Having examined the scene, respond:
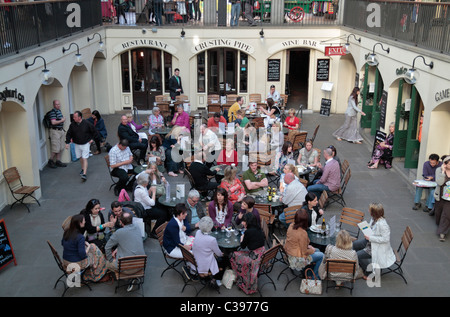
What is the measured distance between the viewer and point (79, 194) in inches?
504

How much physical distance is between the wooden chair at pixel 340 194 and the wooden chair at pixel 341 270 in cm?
368

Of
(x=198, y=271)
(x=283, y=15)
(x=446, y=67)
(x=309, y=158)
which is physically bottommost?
(x=198, y=271)

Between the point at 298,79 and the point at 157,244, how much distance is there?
17.8 metres

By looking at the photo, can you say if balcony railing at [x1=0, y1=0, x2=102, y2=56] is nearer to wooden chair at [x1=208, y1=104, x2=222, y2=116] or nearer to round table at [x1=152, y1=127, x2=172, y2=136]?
round table at [x1=152, y1=127, x2=172, y2=136]

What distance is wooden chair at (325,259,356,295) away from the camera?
26.6 feet

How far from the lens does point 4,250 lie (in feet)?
30.3

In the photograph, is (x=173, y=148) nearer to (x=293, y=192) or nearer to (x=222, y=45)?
(x=293, y=192)

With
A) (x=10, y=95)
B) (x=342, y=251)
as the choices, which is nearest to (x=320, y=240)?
(x=342, y=251)

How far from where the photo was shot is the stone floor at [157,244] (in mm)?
8656

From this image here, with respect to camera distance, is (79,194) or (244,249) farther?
(79,194)

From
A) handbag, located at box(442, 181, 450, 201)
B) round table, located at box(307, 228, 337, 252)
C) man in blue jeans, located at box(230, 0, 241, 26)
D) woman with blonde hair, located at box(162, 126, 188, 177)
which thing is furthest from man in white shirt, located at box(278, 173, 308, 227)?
man in blue jeans, located at box(230, 0, 241, 26)

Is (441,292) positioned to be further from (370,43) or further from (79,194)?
(370,43)

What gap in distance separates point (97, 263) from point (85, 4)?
1157 centimetres
